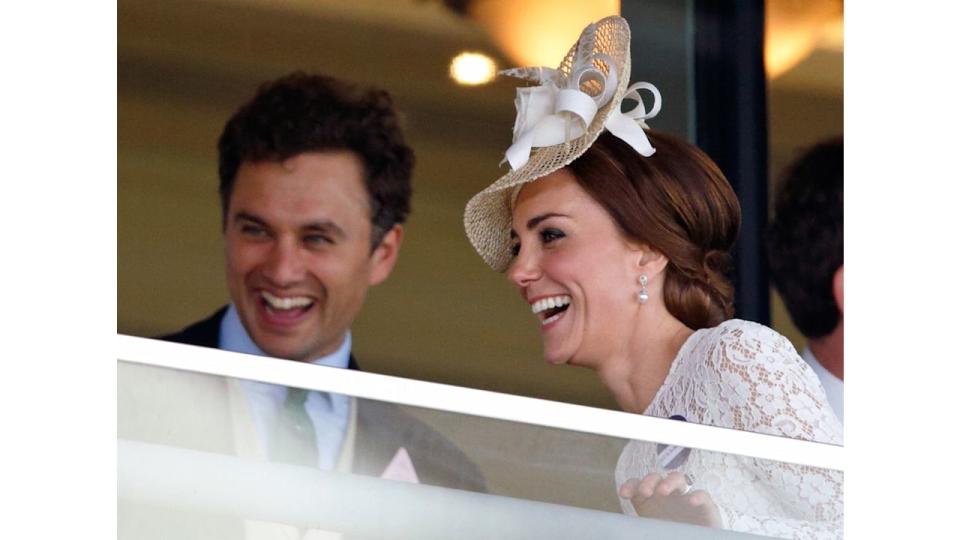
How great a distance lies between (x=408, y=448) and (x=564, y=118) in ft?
1.72

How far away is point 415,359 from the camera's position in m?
2.10

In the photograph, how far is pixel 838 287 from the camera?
2.02 m

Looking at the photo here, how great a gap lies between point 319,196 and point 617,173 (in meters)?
0.49

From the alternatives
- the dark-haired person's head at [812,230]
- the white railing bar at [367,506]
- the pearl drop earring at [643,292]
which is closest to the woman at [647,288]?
the pearl drop earring at [643,292]

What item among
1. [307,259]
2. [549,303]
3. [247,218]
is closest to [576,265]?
[549,303]

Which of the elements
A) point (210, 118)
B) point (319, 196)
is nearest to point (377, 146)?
point (319, 196)

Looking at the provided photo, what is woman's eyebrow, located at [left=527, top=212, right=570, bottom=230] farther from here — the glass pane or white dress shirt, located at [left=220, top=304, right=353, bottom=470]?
white dress shirt, located at [left=220, top=304, right=353, bottom=470]

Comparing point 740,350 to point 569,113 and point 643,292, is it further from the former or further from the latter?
point 569,113

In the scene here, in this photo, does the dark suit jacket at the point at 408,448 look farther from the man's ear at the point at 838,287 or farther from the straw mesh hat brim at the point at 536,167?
the man's ear at the point at 838,287

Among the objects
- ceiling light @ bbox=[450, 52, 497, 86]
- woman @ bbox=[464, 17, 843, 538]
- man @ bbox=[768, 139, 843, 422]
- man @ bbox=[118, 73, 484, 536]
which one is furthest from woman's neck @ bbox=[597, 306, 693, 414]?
ceiling light @ bbox=[450, 52, 497, 86]

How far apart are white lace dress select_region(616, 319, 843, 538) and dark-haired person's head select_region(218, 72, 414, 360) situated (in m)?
0.53

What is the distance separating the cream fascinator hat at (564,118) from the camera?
192 centimetres

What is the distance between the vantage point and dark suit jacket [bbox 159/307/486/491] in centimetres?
196
